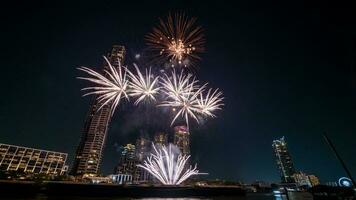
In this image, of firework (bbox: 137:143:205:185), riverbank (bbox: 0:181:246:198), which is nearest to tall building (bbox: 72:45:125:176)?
riverbank (bbox: 0:181:246:198)

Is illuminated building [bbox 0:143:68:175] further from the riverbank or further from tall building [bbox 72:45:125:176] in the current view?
the riverbank

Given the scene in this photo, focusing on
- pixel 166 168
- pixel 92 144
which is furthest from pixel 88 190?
pixel 92 144

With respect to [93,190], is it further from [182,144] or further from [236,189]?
[182,144]

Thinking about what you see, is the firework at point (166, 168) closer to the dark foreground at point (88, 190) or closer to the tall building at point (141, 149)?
the dark foreground at point (88, 190)

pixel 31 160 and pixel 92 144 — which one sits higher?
pixel 92 144

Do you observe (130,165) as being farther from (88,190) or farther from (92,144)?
(88,190)

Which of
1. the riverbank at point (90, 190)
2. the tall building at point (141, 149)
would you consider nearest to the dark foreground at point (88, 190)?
the riverbank at point (90, 190)
